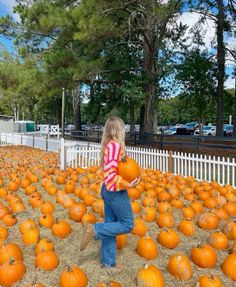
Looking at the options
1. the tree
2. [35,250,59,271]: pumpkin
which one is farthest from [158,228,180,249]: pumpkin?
the tree

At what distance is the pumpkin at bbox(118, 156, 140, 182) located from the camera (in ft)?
11.4

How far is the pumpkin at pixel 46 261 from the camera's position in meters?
3.71

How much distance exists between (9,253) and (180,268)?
1815 millimetres

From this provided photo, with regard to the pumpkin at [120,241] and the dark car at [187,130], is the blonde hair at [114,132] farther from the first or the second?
the dark car at [187,130]

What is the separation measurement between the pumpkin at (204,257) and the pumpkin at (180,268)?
0.30 m

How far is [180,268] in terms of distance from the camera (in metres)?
3.55

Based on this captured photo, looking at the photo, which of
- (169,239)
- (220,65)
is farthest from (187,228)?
(220,65)

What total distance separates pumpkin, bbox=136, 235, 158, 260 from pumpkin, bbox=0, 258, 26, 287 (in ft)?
4.33

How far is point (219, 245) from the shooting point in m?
4.30

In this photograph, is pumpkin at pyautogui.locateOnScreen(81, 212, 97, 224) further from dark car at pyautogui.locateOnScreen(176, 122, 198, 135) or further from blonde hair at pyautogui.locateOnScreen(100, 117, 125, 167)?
dark car at pyautogui.locateOnScreen(176, 122, 198, 135)

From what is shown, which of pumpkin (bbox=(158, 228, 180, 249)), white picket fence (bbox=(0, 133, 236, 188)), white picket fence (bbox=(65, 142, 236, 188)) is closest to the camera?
pumpkin (bbox=(158, 228, 180, 249))

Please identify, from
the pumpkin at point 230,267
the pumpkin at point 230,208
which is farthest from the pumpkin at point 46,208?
the pumpkin at point 230,267

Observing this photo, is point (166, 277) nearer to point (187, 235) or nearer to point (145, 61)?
point (187, 235)

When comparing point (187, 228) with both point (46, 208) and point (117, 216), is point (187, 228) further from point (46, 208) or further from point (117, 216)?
point (46, 208)
